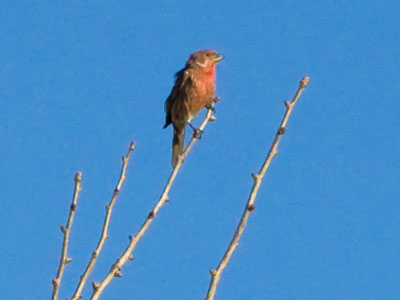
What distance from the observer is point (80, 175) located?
4.32 metres

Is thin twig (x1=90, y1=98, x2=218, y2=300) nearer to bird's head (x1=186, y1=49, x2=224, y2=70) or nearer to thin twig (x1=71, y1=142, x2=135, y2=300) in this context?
thin twig (x1=71, y1=142, x2=135, y2=300)

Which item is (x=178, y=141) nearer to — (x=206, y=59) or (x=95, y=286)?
(x=206, y=59)

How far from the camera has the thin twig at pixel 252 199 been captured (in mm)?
3799

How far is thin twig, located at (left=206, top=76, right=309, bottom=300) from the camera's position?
3.80 meters

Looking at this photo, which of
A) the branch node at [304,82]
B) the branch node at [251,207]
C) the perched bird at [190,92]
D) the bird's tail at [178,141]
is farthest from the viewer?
the bird's tail at [178,141]

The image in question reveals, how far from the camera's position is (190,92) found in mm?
9797

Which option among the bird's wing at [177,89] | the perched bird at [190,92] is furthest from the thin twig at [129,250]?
the bird's wing at [177,89]

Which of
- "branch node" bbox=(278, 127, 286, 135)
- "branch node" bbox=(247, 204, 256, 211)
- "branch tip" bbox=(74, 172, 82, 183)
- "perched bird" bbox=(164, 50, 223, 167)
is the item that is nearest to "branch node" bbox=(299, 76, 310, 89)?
"branch node" bbox=(278, 127, 286, 135)

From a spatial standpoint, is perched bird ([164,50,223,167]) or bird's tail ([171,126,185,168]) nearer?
perched bird ([164,50,223,167])

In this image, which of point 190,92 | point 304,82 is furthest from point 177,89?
point 304,82

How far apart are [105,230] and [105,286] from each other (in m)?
0.39

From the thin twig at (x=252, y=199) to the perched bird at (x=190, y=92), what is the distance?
5.23m

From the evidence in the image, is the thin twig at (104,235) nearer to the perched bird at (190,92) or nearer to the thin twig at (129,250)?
the thin twig at (129,250)

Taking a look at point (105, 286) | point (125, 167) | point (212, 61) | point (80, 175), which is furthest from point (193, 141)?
point (212, 61)
